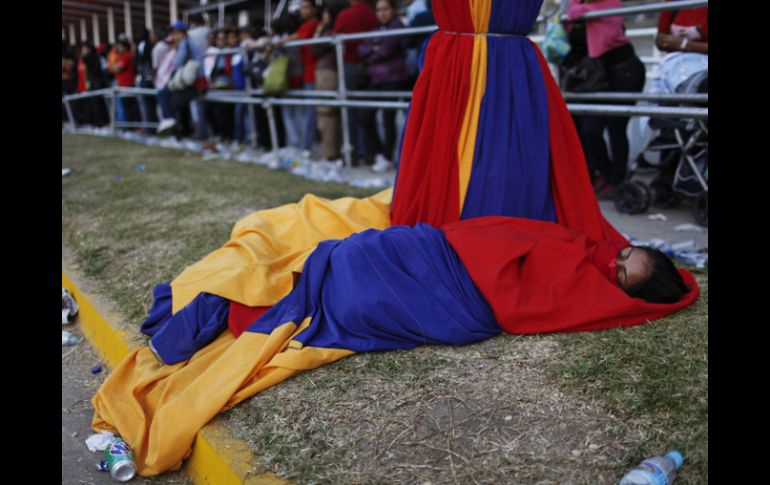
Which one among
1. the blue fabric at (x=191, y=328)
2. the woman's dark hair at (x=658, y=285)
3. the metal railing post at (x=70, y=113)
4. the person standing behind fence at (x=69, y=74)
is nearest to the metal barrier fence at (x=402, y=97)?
the woman's dark hair at (x=658, y=285)

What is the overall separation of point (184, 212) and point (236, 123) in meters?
5.31

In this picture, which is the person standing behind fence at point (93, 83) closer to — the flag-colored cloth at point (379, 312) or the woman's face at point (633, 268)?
the flag-colored cloth at point (379, 312)

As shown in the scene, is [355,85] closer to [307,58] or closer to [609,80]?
[307,58]

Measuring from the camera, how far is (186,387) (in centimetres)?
269

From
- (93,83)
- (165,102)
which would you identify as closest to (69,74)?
(93,83)

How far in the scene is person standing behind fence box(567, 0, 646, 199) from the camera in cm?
523

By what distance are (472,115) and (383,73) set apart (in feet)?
13.0

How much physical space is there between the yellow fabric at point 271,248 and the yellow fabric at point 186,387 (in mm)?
277

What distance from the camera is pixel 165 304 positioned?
10.9 ft
